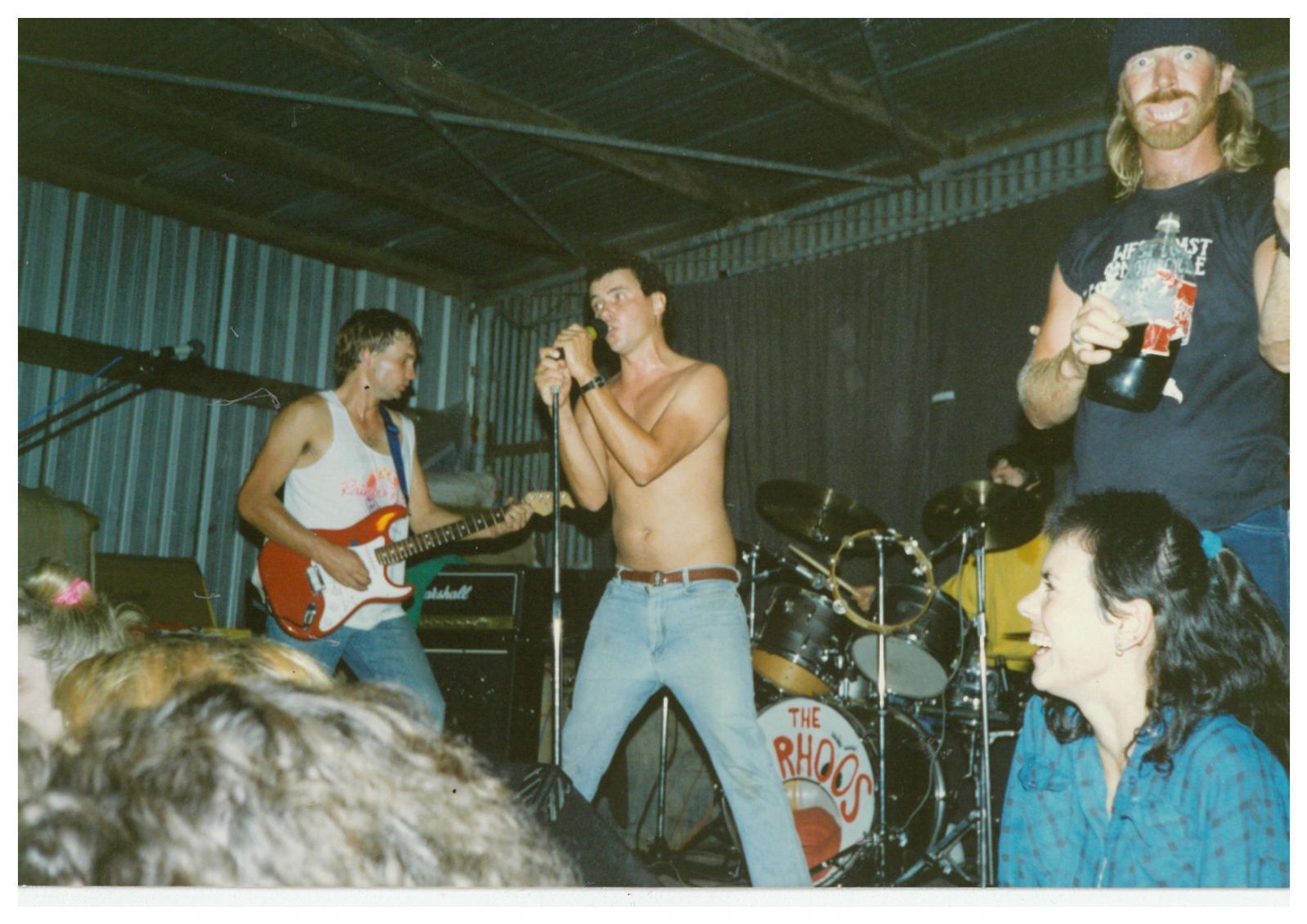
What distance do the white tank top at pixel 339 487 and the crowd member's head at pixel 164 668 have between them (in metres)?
2.74

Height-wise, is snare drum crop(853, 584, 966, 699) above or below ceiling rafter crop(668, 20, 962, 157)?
below

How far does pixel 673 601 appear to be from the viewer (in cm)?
342

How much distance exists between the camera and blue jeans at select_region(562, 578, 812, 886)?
3.24 metres

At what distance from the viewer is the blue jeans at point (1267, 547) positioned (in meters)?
2.31

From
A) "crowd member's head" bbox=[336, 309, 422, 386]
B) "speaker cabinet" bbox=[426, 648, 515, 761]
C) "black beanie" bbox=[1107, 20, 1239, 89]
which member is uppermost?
"black beanie" bbox=[1107, 20, 1239, 89]

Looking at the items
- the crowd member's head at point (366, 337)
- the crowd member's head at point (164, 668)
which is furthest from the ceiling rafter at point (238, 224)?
the crowd member's head at point (164, 668)

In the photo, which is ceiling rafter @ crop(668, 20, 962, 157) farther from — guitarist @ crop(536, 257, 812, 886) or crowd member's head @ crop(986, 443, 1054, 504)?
guitarist @ crop(536, 257, 812, 886)

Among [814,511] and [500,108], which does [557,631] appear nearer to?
[814,511]

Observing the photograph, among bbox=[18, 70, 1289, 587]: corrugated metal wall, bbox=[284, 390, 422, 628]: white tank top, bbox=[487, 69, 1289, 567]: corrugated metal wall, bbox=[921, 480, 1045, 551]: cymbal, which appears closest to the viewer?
bbox=[284, 390, 422, 628]: white tank top

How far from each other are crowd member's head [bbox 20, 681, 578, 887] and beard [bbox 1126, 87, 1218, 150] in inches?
88.6

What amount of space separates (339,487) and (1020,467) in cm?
335

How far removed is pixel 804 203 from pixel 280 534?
440 cm

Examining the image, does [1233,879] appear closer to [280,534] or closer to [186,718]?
[186,718]

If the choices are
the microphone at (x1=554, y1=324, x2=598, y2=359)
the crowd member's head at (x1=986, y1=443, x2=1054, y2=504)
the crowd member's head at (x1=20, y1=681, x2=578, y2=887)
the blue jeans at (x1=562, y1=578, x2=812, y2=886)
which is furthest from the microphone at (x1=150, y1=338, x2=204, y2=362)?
the crowd member's head at (x1=986, y1=443, x2=1054, y2=504)
